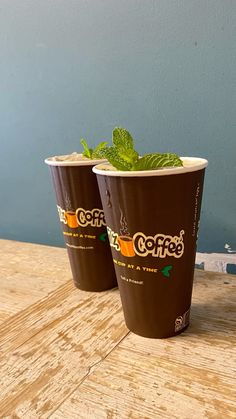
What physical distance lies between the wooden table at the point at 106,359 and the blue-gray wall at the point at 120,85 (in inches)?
10.8

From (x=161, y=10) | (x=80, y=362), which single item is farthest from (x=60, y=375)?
(x=161, y=10)

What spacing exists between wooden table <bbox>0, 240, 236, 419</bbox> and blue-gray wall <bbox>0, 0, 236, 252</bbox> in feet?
0.90

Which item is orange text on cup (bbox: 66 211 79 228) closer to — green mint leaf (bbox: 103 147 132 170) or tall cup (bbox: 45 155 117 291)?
tall cup (bbox: 45 155 117 291)

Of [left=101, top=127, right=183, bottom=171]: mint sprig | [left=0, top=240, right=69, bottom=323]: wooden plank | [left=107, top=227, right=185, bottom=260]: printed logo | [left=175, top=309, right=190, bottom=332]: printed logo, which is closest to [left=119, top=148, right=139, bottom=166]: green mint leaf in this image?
[left=101, top=127, right=183, bottom=171]: mint sprig

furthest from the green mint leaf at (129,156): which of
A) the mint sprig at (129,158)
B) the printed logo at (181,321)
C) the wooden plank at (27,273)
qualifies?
the wooden plank at (27,273)

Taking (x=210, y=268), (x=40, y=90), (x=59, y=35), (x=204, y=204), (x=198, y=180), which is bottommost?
(x=210, y=268)

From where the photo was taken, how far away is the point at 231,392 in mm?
477

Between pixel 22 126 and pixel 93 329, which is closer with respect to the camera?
pixel 93 329

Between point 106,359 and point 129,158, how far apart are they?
0.92 ft

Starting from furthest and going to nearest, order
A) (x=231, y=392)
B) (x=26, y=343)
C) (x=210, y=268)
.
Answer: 1. (x=210, y=268)
2. (x=26, y=343)
3. (x=231, y=392)

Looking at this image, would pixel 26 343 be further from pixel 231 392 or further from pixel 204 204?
pixel 204 204

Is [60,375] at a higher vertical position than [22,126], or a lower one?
lower

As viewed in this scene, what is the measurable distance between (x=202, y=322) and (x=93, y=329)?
0.17 metres

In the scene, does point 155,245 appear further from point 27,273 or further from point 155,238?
point 27,273
